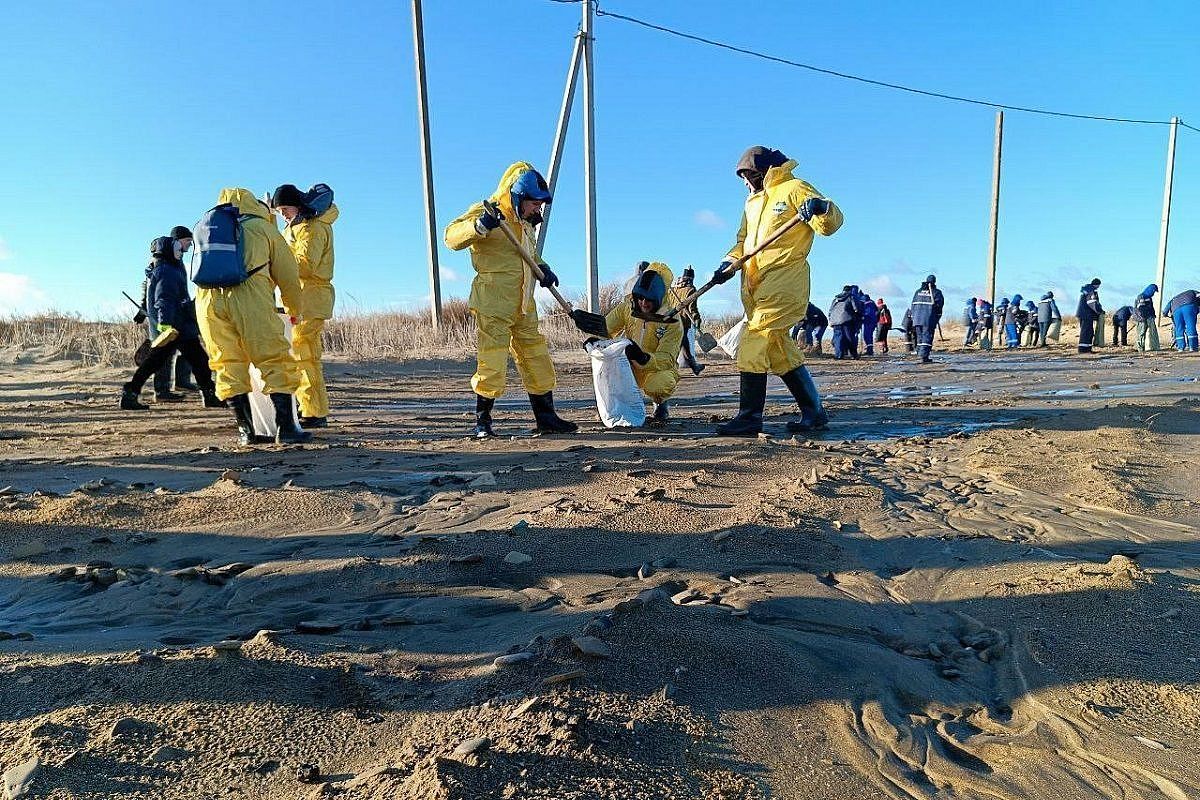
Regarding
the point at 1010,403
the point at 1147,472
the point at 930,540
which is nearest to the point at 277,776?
the point at 930,540

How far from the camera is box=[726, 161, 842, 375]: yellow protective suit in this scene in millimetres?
5617

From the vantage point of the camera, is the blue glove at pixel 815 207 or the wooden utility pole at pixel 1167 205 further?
the wooden utility pole at pixel 1167 205

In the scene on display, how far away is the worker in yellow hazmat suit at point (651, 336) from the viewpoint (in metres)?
6.68

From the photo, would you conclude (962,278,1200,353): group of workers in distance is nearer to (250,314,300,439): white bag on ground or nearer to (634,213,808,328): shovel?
(634,213,808,328): shovel

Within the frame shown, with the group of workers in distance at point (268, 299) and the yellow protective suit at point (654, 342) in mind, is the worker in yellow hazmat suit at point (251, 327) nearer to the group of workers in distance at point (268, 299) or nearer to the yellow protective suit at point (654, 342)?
the group of workers in distance at point (268, 299)

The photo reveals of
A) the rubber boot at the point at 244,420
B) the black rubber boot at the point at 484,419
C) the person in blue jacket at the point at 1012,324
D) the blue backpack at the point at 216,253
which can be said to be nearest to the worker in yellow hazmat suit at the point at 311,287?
the rubber boot at the point at 244,420

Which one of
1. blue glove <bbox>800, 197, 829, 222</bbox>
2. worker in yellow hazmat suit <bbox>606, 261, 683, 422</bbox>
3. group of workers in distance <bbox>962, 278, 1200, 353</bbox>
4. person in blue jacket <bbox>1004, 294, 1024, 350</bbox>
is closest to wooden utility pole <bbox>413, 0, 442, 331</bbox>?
worker in yellow hazmat suit <bbox>606, 261, 683, 422</bbox>

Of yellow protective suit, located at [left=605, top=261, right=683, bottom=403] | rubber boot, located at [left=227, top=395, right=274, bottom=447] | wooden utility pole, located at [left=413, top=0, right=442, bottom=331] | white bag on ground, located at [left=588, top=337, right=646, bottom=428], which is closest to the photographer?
rubber boot, located at [left=227, top=395, right=274, bottom=447]

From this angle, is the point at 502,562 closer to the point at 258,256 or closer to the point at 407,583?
the point at 407,583

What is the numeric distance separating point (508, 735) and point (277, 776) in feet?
1.49

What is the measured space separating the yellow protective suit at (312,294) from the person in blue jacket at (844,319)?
13.7 m

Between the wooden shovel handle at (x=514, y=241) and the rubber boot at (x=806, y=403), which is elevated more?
the wooden shovel handle at (x=514, y=241)

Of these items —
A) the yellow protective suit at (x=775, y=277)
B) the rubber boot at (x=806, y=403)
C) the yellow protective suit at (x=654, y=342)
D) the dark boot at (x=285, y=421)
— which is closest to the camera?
the yellow protective suit at (x=775, y=277)

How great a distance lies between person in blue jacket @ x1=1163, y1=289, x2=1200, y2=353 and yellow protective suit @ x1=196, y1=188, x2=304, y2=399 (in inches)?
831
